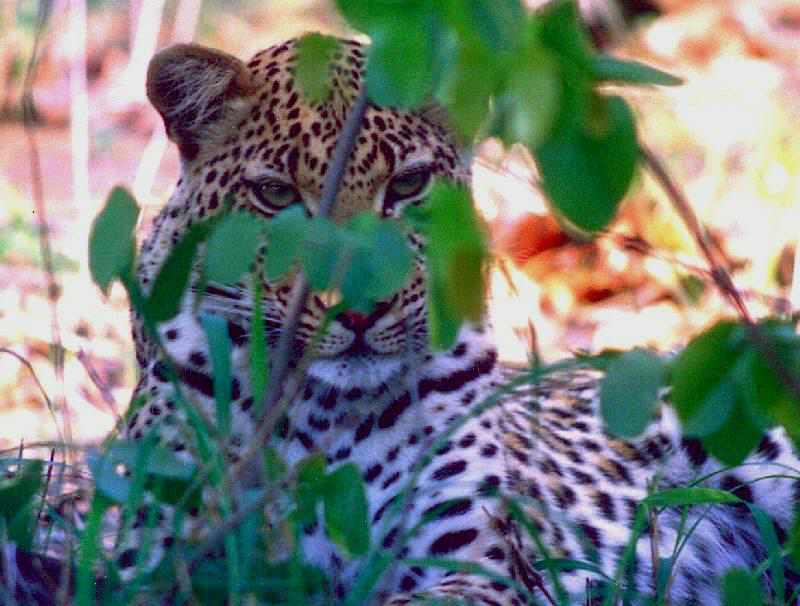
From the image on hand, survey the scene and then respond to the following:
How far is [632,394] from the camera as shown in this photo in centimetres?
248

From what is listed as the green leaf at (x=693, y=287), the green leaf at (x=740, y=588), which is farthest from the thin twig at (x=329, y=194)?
the green leaf at (x=740, y=588)

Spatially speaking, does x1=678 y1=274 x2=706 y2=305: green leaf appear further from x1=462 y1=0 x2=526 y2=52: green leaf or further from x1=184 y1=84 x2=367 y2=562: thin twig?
x1=462 y1=0 x2=526 y2=52: green leaf

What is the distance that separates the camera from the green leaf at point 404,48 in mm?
2203

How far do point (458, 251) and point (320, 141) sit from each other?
6.31 feet

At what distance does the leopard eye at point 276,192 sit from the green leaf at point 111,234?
4.86ft

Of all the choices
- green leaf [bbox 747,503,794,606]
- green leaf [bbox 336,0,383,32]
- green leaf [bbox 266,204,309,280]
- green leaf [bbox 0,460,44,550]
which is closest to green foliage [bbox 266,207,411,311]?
green leaf [bbox 266,204,309,280]

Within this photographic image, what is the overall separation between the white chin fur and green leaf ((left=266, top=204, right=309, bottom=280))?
1.36 meters

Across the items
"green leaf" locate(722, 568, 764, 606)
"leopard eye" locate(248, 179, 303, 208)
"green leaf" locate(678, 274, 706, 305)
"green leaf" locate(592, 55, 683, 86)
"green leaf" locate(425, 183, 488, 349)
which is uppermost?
"green leaf" locate(592, 55, 683, 86)

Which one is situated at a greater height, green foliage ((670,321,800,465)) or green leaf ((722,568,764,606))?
green foliage ((670,321,800,465))

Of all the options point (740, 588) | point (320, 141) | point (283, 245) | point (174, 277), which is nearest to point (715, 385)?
point (740, 588)

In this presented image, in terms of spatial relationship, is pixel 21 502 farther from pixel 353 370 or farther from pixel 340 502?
pixel 353 370

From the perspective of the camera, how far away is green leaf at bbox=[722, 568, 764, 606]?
2.95 meters

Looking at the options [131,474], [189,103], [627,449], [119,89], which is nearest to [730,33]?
[119,89]

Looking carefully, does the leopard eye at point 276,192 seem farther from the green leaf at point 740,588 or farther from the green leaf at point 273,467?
the green leaf at point 740,588
